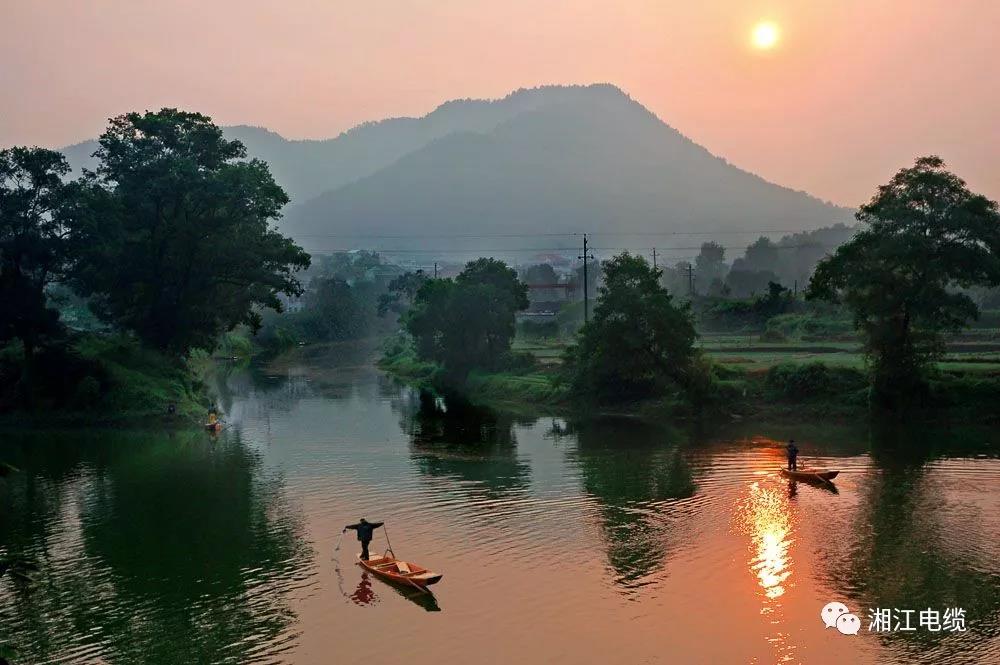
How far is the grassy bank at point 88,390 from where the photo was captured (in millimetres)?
66000

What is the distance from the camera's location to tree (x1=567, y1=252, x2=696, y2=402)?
68.3 metres

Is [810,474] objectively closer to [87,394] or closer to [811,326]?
[87,394]

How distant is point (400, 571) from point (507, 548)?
495cm

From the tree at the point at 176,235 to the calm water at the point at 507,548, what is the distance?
18.1 m

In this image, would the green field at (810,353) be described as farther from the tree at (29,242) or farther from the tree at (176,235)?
the tree at (29,242)

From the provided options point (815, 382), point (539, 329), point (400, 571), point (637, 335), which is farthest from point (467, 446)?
point (539, 329)

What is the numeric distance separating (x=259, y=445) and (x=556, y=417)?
21960 mm

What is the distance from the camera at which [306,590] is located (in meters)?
30.0

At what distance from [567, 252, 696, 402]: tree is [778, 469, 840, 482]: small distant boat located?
24.2 meters

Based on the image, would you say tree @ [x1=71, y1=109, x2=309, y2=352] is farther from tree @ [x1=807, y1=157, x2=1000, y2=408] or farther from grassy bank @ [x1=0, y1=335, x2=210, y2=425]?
tree @ [x1=807, y1=157, x2=1000, y2=408]

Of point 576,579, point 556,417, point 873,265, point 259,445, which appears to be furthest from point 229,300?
point 576,579

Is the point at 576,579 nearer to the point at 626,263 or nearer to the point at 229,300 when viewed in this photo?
the point at 626,263

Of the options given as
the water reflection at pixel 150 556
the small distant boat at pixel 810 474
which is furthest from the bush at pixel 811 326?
the water reflection at pixel 150 556

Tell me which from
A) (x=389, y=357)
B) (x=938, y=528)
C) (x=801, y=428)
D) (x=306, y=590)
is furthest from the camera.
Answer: (x=389, y=357)
